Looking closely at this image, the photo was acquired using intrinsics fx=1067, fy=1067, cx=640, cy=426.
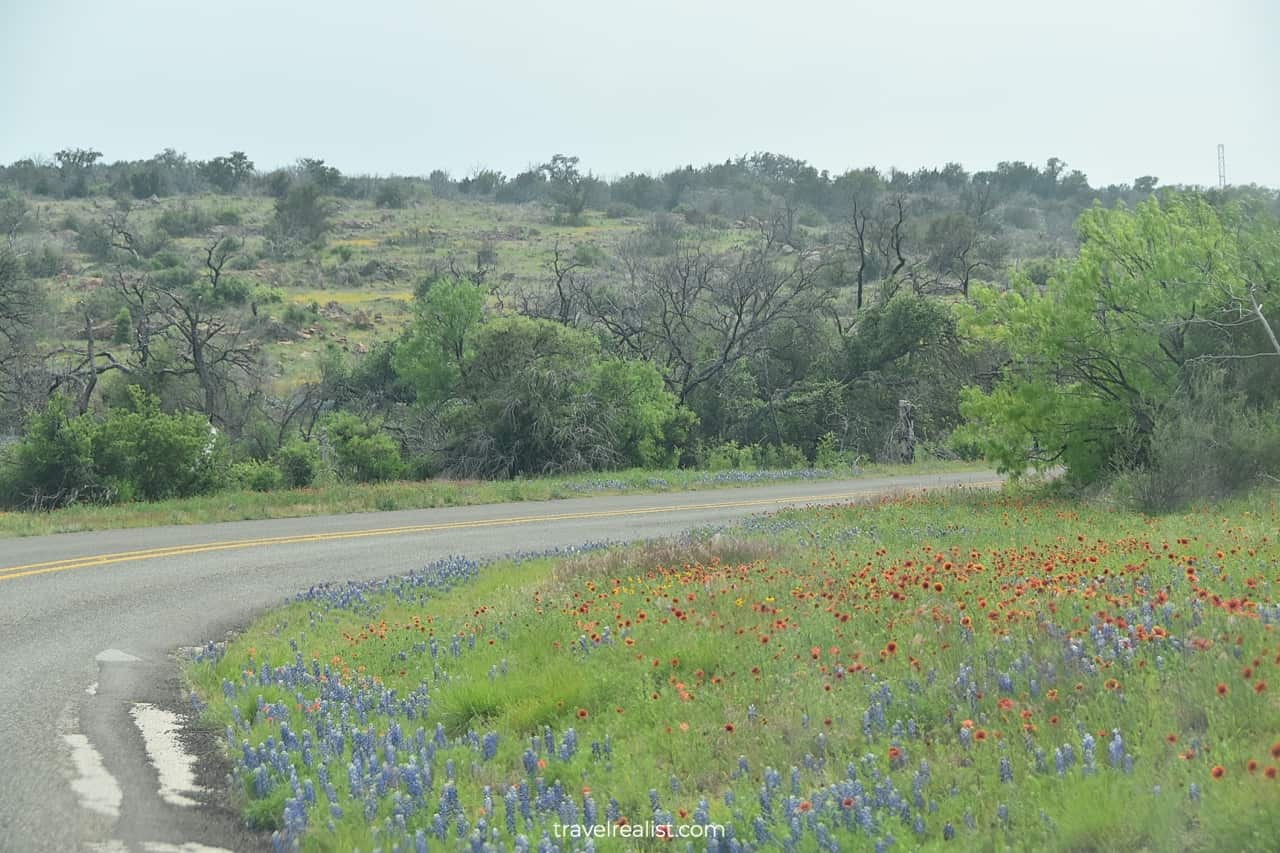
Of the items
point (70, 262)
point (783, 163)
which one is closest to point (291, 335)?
point (70, 262)

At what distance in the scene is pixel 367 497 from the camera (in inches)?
859

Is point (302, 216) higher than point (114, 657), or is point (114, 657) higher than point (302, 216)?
point (302, 216)

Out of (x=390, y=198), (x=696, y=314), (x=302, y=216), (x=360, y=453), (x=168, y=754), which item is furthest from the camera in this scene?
(x=390, y=198)

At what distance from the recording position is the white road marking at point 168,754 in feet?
18.3

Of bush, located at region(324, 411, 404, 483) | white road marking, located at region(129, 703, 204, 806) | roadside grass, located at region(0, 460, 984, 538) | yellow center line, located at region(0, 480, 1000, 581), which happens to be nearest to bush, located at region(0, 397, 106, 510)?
roadside grass, located at region(0, 460, 984, 538)

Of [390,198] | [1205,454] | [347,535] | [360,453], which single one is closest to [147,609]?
[347,535]

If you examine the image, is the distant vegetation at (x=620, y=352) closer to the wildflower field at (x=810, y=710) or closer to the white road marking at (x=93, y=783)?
the wildflower field at (x=810, y=710)

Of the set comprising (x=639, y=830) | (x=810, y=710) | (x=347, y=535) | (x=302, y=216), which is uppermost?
(x=302, y=216)

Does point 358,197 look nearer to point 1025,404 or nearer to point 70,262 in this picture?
point 70,262

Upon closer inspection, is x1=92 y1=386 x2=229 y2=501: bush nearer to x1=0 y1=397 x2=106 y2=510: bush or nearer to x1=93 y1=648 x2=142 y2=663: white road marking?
x1=0 y1=397 x2=106 y2=510: bush

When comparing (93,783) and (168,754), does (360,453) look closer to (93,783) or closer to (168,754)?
(168,754)

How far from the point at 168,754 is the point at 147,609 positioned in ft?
16.7

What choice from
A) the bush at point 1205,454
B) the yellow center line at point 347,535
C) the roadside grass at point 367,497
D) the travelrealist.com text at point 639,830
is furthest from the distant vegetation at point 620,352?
the travelrealist.com text at point 639,830

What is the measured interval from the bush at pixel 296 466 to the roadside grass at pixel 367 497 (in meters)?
1.33
